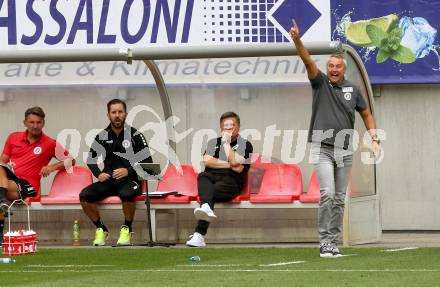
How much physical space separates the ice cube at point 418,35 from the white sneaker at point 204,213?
4.38m

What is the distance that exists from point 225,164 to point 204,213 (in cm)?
98

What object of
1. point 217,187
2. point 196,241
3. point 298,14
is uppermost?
point 298,14

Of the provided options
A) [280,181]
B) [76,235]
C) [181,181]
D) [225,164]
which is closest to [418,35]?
[280,181]

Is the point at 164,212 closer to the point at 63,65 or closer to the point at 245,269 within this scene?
the point at 63,65

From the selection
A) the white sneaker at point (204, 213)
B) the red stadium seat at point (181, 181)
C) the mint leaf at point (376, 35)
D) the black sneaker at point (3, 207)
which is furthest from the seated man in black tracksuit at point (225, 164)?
the mint leaf at point (376, 35)

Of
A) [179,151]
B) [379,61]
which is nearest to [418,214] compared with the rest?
[379,61]

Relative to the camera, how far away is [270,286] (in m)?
10.9

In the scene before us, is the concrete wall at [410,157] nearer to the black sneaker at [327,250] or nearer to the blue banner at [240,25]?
the blue banner at [240,25]

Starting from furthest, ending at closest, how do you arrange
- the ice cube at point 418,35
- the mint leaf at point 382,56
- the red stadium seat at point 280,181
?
the mint leaf at point 382,56, the ice cube at point 418,35, the red stadium seat at point 280,181

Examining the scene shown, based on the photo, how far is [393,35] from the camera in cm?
1912

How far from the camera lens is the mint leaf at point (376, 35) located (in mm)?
19141

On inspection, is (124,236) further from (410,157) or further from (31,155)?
(410,157)

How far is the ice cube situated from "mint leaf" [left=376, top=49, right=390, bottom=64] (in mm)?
254

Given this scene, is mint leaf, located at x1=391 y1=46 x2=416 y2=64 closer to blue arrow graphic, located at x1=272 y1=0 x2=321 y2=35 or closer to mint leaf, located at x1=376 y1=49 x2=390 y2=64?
mint leaf, located at x1=376 y1=49 x2=390 y2=64
